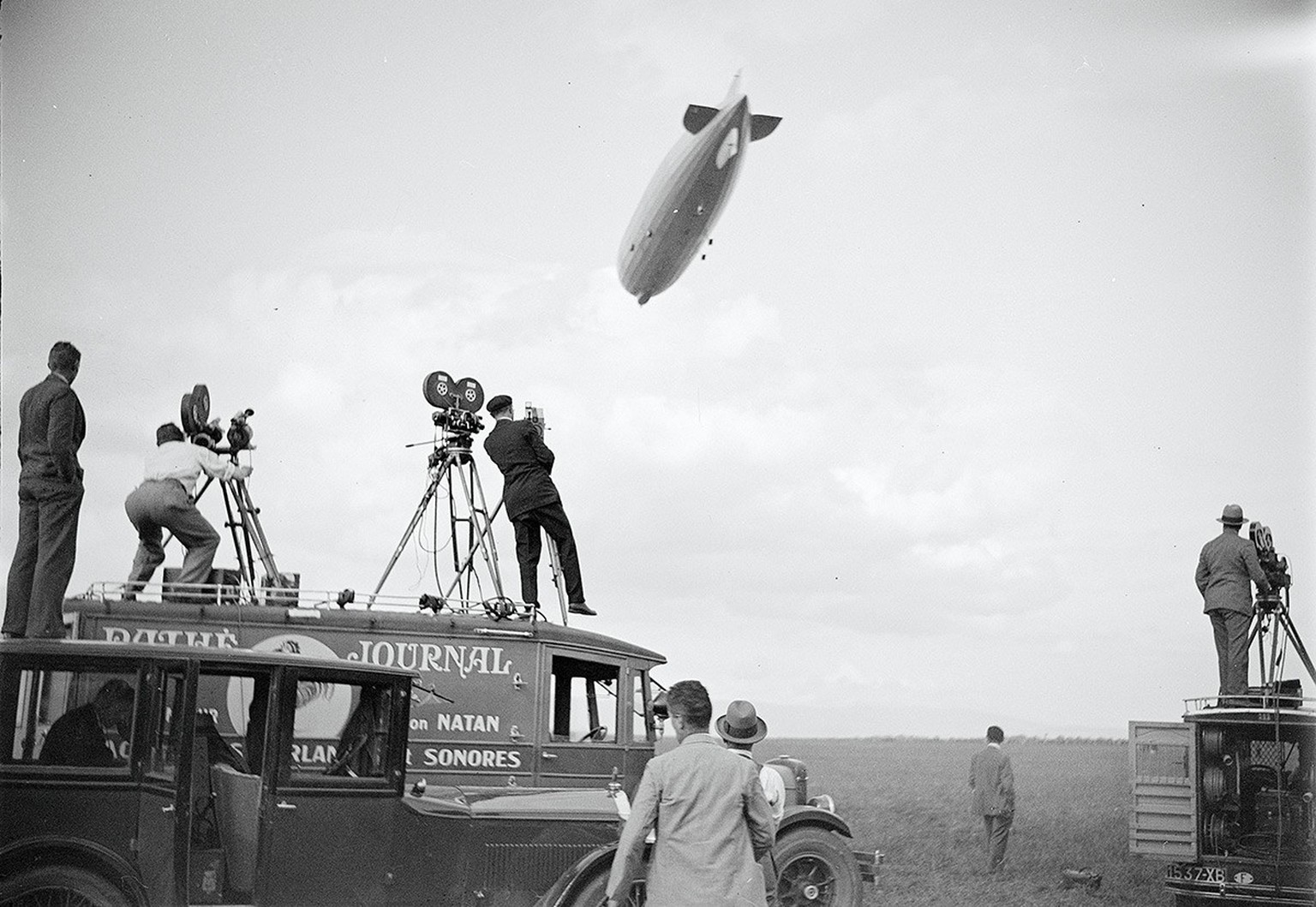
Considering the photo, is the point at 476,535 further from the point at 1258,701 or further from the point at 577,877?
the point at 1258,701

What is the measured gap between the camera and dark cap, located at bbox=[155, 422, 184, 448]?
7.89 m

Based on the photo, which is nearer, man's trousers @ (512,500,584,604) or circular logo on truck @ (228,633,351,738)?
circular logo on truck @ (228,633,351,738)

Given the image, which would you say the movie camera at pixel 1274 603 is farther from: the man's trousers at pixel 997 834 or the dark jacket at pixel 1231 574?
the man's trousers at pixel 997 834

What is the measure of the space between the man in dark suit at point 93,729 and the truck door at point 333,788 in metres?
0.61

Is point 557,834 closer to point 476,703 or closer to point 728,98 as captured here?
point 476,703

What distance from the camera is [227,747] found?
5781 mm

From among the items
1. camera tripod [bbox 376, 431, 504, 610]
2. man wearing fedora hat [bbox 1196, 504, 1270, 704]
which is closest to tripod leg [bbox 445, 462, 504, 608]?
camera tripod [bbox 376, 431, 504, 610]

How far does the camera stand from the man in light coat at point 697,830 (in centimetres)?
480

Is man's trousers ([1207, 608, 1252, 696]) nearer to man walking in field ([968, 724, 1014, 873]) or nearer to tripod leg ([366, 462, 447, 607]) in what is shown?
man walking in field ([968, 724, 1014, 873])

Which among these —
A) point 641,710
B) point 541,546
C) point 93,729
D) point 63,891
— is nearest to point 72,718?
point 93,729

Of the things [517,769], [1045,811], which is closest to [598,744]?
[517,769]

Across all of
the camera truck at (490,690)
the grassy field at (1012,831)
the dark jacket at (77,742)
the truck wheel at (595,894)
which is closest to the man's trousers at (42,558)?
the camera truck at (490,690)

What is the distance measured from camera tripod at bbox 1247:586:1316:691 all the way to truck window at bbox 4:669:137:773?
774cm

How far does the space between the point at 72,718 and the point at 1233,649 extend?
7929 millimetres
